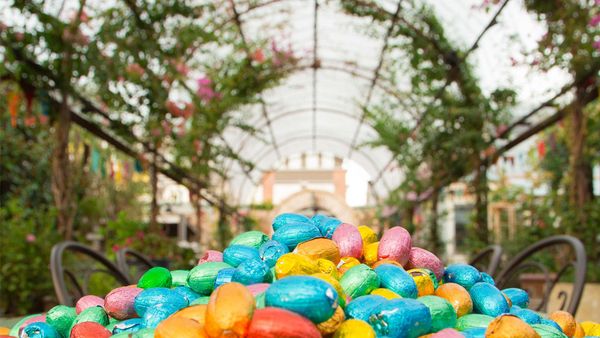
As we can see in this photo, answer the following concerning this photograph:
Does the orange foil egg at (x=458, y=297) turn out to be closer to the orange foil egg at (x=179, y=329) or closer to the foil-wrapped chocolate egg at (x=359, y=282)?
the foil-wrapped chocolate egg at (x=359, y=282)

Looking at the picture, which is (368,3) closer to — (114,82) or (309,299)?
(114,82)

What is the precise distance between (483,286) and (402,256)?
0.56 ft

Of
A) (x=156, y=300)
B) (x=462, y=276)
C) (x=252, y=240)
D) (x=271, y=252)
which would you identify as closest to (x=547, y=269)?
(x=462, y=276)

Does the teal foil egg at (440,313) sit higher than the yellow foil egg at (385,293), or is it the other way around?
the yellow foil egg at (385,293)

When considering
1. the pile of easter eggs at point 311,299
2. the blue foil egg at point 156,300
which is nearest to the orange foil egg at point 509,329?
the pile of easter eggs at point 311,299

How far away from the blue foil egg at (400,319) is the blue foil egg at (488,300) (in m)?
0.26

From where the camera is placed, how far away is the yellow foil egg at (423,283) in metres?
1.24

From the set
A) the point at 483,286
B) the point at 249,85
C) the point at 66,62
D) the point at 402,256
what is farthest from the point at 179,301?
the point at 249,85

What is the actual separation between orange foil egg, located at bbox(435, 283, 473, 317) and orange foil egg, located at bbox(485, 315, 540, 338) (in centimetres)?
18

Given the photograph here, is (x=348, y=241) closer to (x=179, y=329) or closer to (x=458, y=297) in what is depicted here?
(x=458, y=297)

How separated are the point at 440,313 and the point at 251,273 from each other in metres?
0.33

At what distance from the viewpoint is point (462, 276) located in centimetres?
138

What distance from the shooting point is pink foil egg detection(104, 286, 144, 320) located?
46.5 inches

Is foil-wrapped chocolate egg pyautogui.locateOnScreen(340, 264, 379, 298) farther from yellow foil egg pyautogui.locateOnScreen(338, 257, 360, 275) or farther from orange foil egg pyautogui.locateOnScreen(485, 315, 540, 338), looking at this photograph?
orange foil egg pyautogui.locateOnScreen(485, 315, 540, 338)
